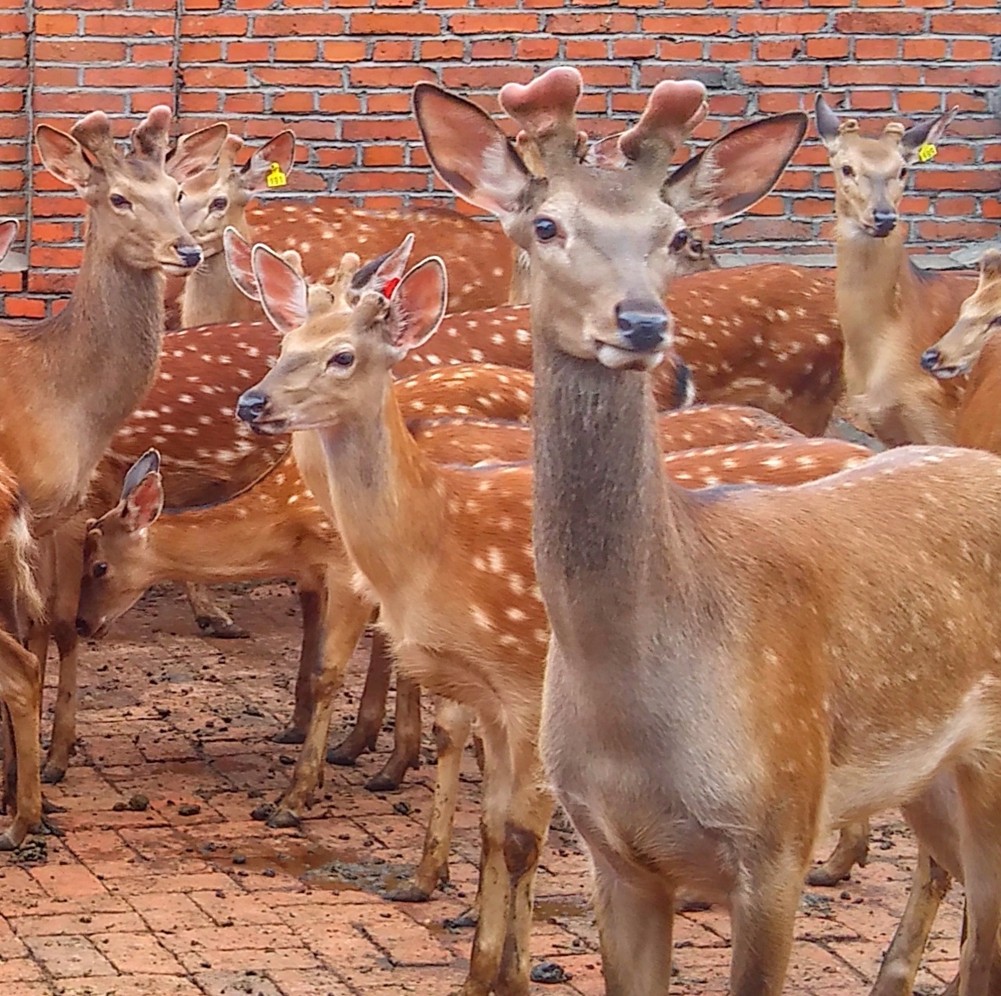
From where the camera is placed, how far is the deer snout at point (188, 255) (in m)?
6.41

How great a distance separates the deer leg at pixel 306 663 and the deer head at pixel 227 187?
6.78 ft

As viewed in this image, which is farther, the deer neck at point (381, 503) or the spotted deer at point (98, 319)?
the spotted deer at point (98, 319)

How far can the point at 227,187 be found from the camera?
831 cm

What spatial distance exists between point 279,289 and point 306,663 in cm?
179

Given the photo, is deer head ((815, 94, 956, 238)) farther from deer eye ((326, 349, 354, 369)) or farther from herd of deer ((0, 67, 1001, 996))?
deer eye ((326, 349, 354, 369))

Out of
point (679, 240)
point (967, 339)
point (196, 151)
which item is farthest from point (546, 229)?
point (196, 151)

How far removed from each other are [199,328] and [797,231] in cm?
284

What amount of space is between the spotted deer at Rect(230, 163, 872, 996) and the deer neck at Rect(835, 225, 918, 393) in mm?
3345

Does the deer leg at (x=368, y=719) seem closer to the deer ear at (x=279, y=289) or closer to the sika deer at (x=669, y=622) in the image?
the deer ear at (x=279, y=289)

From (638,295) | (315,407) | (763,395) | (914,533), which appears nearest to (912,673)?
(914,533)

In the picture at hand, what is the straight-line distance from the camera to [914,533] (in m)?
3.83

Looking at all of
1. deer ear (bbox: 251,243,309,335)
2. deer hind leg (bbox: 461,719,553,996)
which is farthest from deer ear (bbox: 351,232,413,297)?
deer hind leg (bbox: 461,719,553,996)

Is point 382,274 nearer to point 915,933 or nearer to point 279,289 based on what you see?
point 279,289

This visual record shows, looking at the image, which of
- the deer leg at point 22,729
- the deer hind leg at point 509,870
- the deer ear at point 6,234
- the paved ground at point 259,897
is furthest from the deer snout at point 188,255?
the deer hind leg at point 509,870
